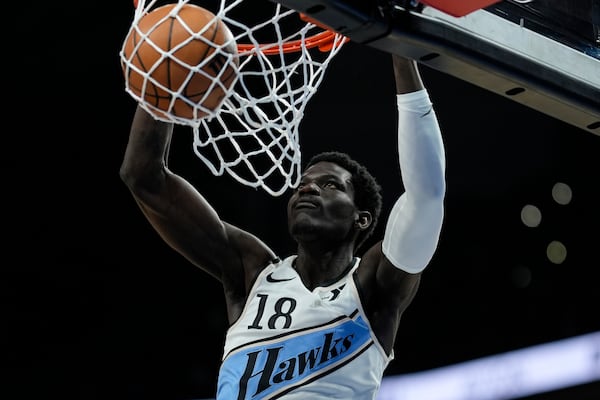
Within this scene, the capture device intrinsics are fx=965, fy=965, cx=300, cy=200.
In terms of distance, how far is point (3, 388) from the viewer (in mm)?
6816

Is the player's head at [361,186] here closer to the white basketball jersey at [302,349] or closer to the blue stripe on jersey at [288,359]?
the white basketball jersey at [302,349]

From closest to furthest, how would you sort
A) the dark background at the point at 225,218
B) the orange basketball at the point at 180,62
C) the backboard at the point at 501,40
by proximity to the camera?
the backboard at the point at 501,40 → the orange basketball at the point at 180,62 → the dark background at the point at 225,218

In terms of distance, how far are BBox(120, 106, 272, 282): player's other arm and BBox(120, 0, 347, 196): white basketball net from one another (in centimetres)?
15

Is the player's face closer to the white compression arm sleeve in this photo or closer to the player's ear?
the player's ear

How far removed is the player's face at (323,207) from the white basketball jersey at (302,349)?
0.19 meters

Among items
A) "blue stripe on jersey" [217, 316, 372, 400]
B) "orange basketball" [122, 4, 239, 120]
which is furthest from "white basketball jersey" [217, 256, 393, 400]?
"orange basketball" [122, 4, 239, 120]

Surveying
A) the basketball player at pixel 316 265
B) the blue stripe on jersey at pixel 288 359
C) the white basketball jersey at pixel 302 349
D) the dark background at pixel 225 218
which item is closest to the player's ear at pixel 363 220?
the basketball player at pixel 316 265

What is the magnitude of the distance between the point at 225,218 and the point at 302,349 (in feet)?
14.1

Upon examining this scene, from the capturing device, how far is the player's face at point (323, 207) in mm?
3225

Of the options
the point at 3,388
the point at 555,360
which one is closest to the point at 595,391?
the point at 555,360

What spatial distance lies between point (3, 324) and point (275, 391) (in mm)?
4474

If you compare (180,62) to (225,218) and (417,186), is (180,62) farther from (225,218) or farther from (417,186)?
(225,218)

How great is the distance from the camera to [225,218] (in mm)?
7234

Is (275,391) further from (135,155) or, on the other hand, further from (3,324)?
(3,324)
